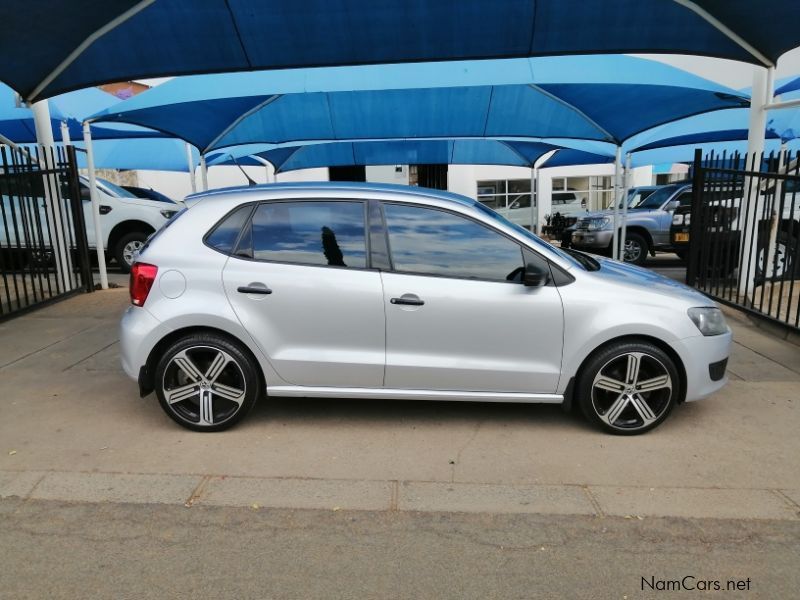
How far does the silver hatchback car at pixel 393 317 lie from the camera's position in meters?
3.78

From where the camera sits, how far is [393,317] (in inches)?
149

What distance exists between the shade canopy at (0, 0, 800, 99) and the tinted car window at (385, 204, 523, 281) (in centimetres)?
305

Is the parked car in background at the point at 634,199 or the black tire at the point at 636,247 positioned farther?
the parked car in background at the point at 634,199

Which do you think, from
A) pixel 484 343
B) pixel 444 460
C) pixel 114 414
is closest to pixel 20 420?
pixel 114 414

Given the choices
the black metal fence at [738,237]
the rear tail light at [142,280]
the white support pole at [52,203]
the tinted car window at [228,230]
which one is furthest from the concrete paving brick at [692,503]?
the white support pole at [52,203]

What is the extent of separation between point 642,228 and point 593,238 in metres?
1.06

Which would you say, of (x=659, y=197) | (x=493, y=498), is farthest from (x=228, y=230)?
(x=659, y=197)

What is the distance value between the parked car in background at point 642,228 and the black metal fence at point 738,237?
439cm

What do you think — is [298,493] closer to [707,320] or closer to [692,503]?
[692,503]

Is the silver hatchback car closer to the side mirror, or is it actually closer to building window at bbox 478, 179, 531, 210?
the side mirror

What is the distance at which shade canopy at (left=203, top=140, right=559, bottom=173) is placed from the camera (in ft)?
53.1

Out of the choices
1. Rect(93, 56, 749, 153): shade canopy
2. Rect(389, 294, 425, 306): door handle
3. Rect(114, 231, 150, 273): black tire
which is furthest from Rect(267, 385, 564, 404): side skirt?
Rect(114, 231, 150, 273): black tire

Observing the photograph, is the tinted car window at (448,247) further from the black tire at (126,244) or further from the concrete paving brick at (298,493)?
the black tire at (126,244)

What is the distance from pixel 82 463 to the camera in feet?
12.0
